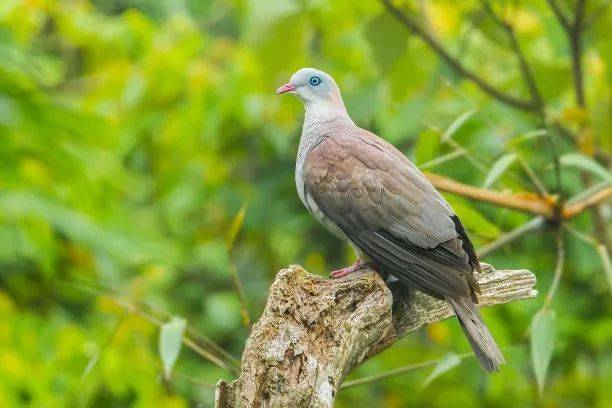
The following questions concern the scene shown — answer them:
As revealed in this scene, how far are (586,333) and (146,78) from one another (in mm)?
3065

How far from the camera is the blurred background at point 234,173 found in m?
5.33

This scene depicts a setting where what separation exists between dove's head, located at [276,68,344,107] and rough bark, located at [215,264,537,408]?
1.37m

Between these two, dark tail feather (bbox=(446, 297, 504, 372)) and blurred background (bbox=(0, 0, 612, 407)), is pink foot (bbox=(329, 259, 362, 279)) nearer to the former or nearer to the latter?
dark tail feather (bbox=(446, 297, 504, 372))

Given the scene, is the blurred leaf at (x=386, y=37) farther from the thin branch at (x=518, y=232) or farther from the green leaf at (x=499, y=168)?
the green leaf at (x=499, y=168)

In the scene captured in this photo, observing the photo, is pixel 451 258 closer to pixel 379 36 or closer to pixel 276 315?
pixel 276 315

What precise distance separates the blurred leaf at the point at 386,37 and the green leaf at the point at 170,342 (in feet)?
6.10

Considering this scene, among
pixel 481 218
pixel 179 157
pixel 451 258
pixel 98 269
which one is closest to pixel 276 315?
pixel 451 258

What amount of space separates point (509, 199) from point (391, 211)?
0.81 meters

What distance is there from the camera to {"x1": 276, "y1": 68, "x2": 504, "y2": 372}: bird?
144 inches

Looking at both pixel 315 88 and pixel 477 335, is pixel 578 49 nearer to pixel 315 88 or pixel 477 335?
pixel 315 88

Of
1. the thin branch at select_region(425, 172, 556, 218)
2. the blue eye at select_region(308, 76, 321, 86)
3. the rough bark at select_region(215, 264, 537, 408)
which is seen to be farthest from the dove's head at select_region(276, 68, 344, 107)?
the rough bark at select_region(215, 264, 537, 408)

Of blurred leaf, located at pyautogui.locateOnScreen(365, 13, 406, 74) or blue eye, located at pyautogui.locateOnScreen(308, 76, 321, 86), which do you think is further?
blurred leaf, located at pyautogui.locateOnScreen(365, 13, 406, 74)

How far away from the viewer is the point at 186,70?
24.1 ft

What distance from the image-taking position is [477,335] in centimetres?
361
